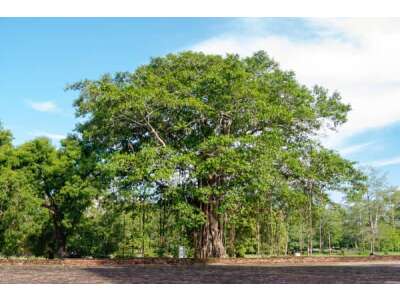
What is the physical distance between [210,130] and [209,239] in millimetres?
4300

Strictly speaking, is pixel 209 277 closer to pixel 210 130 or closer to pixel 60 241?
pixel 210 130

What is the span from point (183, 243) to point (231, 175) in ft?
23.1

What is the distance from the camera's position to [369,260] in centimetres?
2012

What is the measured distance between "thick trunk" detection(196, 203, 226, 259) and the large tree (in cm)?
4

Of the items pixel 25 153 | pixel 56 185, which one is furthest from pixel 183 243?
pixel 25 153

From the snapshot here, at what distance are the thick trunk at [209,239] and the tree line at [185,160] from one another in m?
0.04

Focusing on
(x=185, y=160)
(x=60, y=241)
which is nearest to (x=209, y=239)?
(x=185, y=160)

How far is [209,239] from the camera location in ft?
67.4

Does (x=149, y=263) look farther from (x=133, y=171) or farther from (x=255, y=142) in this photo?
(x=255, y=142)

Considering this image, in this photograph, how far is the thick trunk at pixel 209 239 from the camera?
803 inches

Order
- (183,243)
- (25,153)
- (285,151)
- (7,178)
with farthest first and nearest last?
(183,243), (25,153), (7,178), (285,151)

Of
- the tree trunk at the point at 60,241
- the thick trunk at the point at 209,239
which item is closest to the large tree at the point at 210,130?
the thick trunk at the point at 209,239

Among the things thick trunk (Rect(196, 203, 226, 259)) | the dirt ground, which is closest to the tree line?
thick trunk (Rect(196, 203, 226, 259))

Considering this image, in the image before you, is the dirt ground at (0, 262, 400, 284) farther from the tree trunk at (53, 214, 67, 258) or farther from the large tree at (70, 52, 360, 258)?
the tree trunk at (53, 214, 67, 258)
